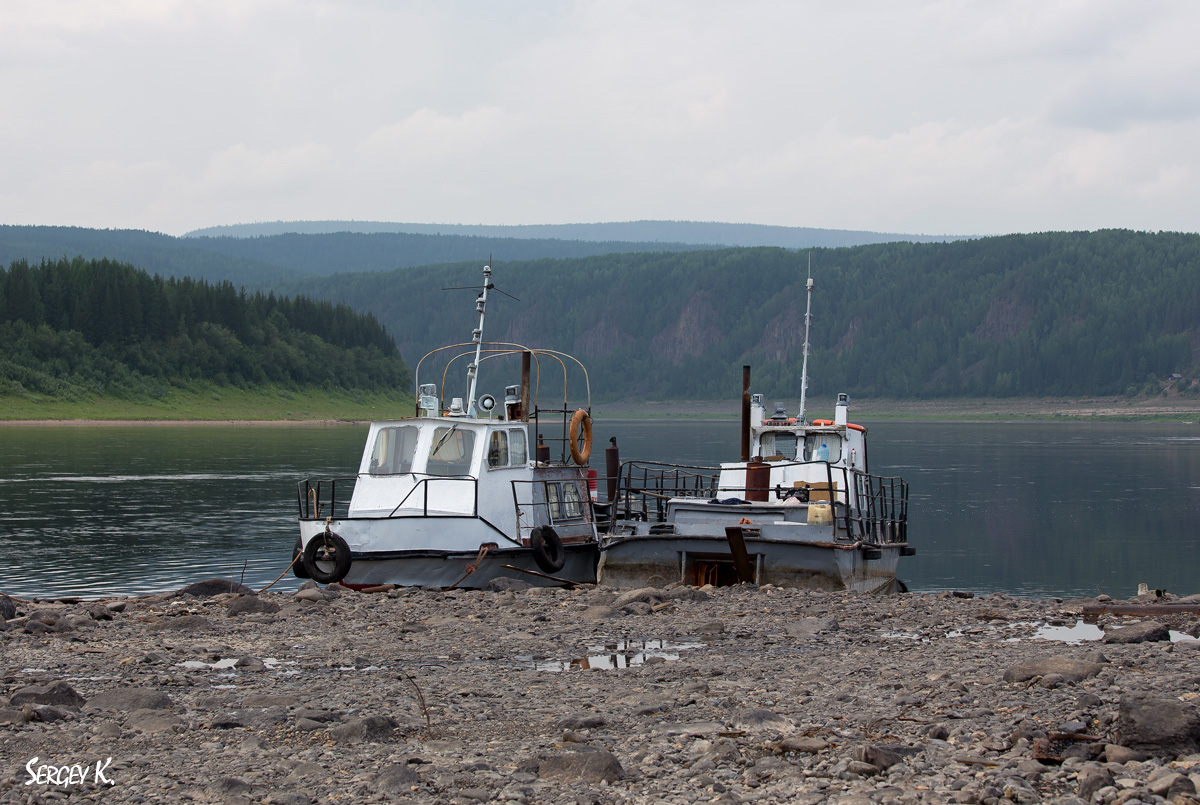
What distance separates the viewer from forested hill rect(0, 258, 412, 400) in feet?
357

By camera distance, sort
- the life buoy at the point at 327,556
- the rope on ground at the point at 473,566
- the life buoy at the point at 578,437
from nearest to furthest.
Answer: the life buoy at the point at 327,556, the rope on ground at the point at 473,566, the life buoy at the point at 578,437

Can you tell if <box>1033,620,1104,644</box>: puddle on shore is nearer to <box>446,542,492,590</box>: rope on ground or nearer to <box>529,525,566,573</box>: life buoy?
<box>529,525,566,573</box>: life buoy

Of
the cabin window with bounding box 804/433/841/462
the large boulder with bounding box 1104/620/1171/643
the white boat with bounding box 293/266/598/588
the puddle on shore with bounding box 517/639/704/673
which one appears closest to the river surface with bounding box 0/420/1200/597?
the cabin window with bounding box 804/433/841/462

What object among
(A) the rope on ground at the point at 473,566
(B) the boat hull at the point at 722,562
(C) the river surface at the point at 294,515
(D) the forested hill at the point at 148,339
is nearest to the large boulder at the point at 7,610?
(C) the river surface at the point at 294,515

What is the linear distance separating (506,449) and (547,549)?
6.12ft

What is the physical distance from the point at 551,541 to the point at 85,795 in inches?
524

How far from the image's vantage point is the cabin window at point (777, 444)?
79.5 feet

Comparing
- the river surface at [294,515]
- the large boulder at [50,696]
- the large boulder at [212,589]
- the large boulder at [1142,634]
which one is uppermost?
the large boulder at [1142,634]

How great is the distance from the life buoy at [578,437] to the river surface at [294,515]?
6.26 meters

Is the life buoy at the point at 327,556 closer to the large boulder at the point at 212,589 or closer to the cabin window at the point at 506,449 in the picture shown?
the large boulder at the point at 212,589

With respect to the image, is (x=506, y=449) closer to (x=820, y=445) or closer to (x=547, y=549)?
(x=547, y=549)

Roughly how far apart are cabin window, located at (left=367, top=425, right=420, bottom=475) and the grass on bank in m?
76.2

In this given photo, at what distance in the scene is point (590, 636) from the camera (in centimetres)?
1530

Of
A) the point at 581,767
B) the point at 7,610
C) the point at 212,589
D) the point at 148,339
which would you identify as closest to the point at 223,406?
the point at 148,339
